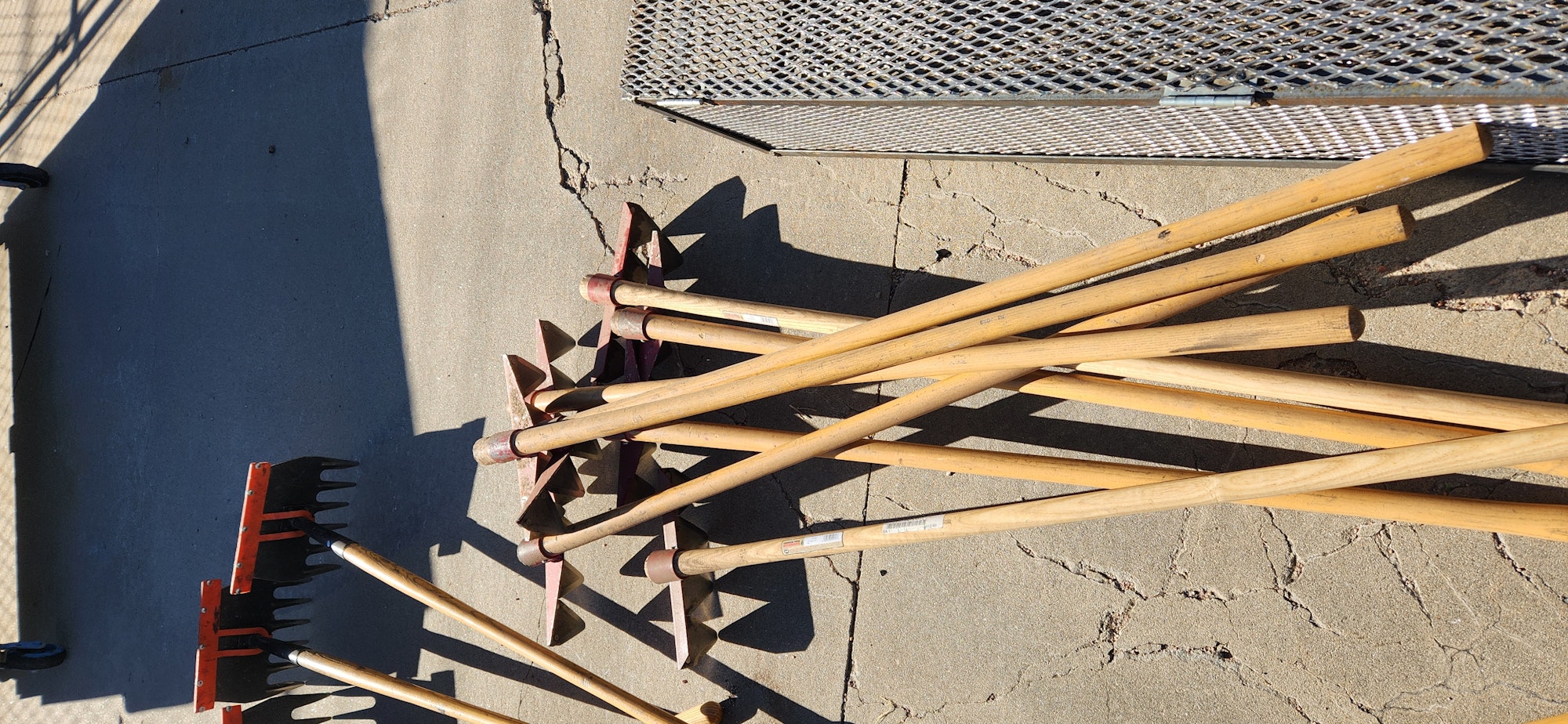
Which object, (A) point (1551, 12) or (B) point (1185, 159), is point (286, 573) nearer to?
(B) point (1185, 159)

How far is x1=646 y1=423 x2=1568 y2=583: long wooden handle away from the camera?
1407mm

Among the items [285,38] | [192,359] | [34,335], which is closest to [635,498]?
[192,359]

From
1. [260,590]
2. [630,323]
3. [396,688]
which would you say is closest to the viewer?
[630,323]

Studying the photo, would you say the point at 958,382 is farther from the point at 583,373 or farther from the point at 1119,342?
the point at 583,373

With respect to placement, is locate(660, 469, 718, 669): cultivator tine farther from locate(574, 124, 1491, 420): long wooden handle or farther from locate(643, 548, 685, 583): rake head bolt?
locate(574, 124, 1491, 420): long wooden handle

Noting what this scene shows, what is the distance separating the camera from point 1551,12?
149 cm

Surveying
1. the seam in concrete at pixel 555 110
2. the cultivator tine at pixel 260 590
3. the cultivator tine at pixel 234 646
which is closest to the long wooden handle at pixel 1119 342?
the seam in concrete at pixel 555 110

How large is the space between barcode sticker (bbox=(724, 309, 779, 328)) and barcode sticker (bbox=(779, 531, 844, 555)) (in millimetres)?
569

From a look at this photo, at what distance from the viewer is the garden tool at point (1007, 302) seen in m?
1.56

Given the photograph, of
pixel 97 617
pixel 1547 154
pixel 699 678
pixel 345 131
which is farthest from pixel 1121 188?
pixel 97 617

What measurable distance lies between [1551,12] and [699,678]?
2.62 metres

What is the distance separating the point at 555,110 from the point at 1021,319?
2.08m

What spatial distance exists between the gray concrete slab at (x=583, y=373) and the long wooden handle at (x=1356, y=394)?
393 millimetres

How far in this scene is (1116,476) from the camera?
2.02 meters
